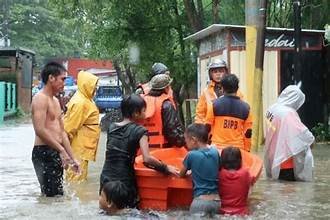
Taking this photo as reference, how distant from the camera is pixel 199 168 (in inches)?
270

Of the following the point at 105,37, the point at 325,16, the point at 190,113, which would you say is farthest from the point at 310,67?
the point at 105,37

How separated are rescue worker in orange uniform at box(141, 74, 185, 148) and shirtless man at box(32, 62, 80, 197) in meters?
0.96

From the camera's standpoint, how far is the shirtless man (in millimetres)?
7883

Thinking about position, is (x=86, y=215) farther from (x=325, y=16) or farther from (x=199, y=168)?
(x=325, y=16)

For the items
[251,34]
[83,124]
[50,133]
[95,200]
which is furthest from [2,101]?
[50,133]

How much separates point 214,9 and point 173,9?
2.29 m

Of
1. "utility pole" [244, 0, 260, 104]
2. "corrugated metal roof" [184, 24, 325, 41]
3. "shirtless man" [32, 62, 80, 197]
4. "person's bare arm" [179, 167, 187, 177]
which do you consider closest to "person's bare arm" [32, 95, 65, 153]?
"shirtless man" [32, 62, 80, 197]

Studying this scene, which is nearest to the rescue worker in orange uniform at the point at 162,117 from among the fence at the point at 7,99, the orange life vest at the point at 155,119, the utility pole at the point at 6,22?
the orange life vest at the point at 155,119

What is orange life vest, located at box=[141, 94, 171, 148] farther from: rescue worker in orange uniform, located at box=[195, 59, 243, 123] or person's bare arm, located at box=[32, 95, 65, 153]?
person's bare arm, located at box=[32, 95, 65, 153]

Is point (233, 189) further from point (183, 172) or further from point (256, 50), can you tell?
point (256, 50)

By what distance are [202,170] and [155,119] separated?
135cm

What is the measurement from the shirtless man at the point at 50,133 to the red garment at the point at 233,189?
1869mm

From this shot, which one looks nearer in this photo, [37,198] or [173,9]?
[37,198]

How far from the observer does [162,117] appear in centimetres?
804
